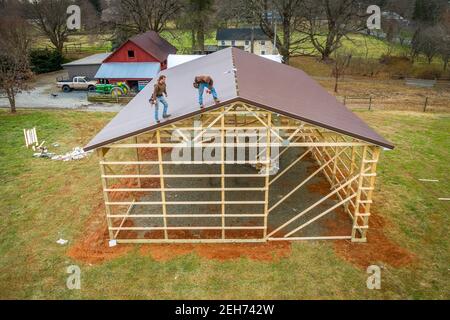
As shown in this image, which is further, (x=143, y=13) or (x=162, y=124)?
(x=143, y=13)

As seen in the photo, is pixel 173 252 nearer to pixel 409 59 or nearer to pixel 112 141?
pixel 112 141

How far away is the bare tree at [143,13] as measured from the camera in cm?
4150

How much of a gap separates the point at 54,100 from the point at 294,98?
24295mm

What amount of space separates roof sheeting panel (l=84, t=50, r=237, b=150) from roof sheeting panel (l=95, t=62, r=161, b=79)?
15.0 m

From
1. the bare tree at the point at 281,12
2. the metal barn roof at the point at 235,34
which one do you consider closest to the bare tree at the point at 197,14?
the bare tree at the point at 281,12

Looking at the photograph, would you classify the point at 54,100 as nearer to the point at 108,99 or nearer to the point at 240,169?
the point at 108,99

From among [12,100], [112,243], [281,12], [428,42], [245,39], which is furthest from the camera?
[245,39]

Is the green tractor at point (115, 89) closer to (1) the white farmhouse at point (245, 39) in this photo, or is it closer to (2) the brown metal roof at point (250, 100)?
(2) the brown metal roof at point (250, 100)

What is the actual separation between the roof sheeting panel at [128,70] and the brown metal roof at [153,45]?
1275mm

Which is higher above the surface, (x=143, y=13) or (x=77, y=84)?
(x=143, y=13)

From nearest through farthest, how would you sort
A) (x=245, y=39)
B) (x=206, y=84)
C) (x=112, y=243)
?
(x=206, y=84), (x=112, y=243), (x=245, y=39)

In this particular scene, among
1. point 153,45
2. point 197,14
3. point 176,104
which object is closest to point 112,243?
point 176,104

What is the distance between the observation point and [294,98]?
11.5 metres
